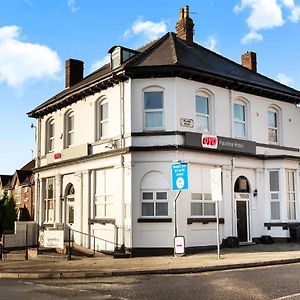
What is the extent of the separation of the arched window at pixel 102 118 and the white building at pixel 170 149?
0.17 feet

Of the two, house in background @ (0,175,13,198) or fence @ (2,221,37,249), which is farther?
house in background @ (0,175,13,198)

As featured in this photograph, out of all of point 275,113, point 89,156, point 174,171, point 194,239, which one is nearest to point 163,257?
point 194,239

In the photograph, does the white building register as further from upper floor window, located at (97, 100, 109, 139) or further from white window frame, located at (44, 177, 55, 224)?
white window frame, located at (44, 177, 55, 224)

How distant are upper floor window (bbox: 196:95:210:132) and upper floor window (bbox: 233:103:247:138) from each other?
1949mm

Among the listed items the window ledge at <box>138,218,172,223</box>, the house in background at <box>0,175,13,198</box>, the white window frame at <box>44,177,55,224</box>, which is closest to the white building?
the window ledge at <box>138,218,172,223</box>

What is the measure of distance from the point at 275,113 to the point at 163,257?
11186 millimetres

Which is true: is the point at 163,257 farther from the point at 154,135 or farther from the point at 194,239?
the point at 154,135

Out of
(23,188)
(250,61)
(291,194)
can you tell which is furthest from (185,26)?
(23,188)

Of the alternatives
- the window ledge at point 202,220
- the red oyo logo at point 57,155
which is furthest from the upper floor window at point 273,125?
the red oyo logo at point 57,155

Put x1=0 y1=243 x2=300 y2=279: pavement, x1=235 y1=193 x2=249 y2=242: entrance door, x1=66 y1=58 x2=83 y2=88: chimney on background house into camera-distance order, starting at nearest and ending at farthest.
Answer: x1=0 y1=243 x2=300 y2=279: pavement < x1=235 y1=193 x2=249 y2=242: entrance door < x1=66 y1=58 x2=83 y2=88: chimney on background house

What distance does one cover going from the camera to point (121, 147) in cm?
2038

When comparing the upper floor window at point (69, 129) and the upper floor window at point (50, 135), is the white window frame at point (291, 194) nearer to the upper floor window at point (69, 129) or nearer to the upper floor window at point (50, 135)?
the upper floor window at point (69, 129)

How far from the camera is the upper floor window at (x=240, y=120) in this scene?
22.8 metres

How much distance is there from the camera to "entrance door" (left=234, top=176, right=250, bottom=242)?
73.2 ft
